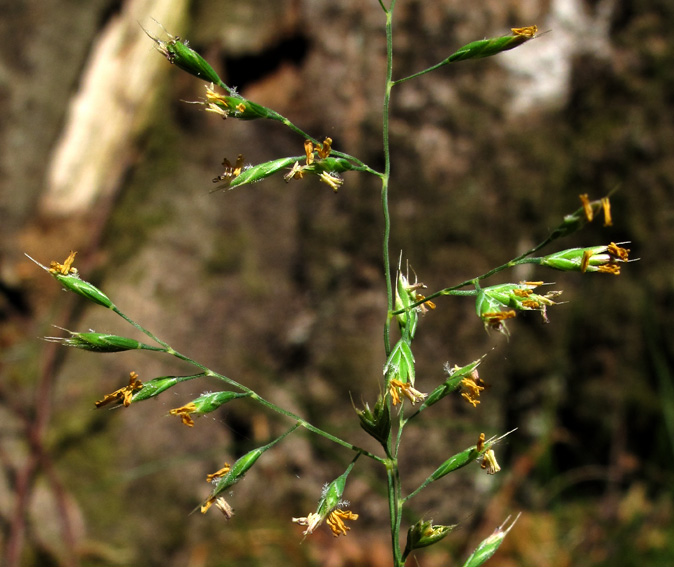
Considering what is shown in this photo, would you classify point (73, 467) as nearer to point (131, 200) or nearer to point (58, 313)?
point (58, 313)

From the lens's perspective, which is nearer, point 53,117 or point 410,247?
point 410,247

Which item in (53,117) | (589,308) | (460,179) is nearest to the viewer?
(460,179)

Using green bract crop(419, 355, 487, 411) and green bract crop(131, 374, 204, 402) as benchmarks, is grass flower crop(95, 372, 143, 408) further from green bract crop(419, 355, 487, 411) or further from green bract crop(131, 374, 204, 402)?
green bract crop(419, 355, 487, 411)

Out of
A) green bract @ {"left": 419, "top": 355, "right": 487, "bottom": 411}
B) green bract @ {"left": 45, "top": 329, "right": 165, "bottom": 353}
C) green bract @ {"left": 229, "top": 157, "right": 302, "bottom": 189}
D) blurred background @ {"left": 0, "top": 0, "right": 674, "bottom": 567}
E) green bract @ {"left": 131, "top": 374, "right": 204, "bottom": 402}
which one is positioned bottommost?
blurred background @ {"left": 0, "top": 0, "right": 674, "bottom": 567}

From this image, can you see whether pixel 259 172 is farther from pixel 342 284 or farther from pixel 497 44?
pixel 342 284

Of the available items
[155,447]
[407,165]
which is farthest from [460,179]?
[155,447]

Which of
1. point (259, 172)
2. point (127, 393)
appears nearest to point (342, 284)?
point (259, 172)

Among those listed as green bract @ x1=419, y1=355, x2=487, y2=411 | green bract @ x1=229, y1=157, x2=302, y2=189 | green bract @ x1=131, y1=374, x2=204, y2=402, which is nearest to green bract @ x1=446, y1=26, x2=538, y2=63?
green bract @ x1=229, y1=157, x2=302, y2=189

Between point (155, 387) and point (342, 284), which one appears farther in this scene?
point (342, 284)

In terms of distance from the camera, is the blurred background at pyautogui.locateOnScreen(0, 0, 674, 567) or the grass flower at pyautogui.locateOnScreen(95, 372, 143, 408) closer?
the grass flower at pyautogui.locateOnScreen(95, 372, 143, 408)
